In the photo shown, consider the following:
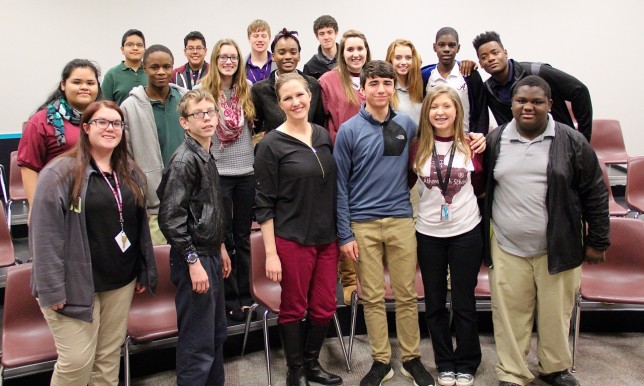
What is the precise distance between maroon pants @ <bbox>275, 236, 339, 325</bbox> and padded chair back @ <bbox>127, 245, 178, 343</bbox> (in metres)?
0.59

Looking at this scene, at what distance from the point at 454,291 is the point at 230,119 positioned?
1.48m

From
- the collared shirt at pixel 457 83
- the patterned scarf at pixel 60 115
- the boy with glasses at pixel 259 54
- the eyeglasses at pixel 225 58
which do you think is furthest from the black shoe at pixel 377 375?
the boy with glasses at pixel 259 54

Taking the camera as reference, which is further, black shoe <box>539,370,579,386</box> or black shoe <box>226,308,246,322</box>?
black shoe <box>226,308,246,322</box>

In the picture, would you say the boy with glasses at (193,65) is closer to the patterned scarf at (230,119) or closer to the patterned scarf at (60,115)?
the patterned scarf at (230,119)

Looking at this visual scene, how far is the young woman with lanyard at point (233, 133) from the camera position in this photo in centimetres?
298

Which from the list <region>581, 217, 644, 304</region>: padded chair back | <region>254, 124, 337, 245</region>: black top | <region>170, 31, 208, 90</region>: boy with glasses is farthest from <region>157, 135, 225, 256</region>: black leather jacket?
<region>581, 217, 644, 304</region>: padded chair back

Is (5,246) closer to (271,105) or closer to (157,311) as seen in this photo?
(157,311)

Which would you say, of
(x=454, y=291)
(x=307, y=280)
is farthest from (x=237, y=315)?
(x=454, y=291)

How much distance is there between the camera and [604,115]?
19.5 feet

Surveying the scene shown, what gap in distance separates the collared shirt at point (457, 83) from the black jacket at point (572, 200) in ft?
2.24

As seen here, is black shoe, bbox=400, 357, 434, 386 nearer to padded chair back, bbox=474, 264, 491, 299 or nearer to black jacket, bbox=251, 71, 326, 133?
padded chair back, bbox=474, 264, 491, 299

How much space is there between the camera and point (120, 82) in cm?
373

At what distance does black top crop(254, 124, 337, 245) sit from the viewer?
2.51 m

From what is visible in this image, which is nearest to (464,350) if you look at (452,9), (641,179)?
(641,179)
